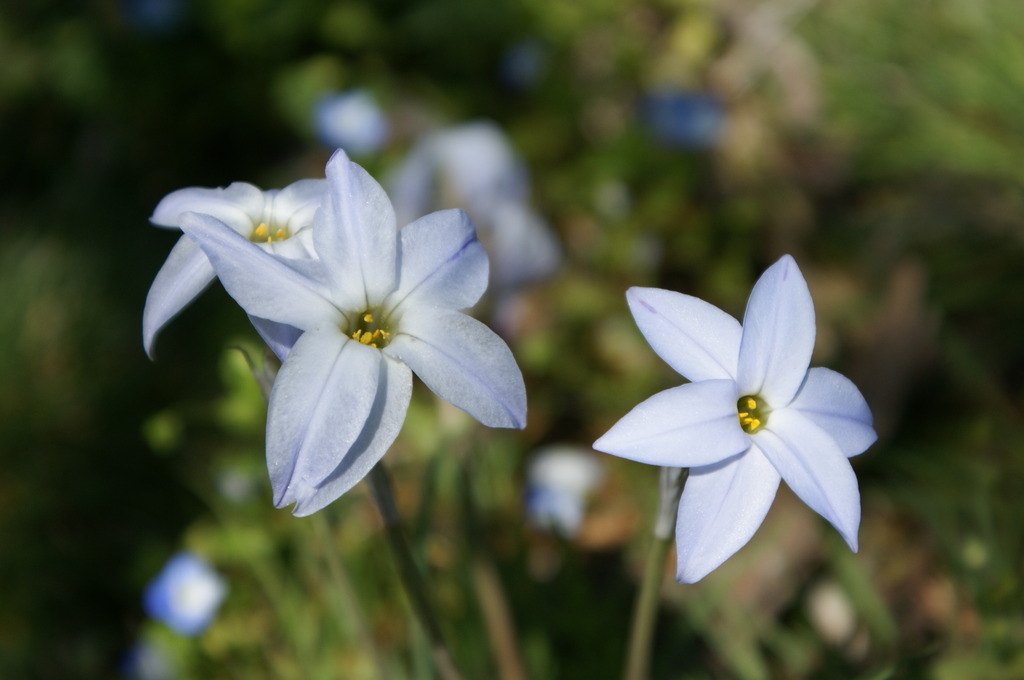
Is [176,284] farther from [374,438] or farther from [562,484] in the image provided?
[562,484]

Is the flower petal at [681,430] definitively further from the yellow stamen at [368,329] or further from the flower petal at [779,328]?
the yellow stamen at [368,329]

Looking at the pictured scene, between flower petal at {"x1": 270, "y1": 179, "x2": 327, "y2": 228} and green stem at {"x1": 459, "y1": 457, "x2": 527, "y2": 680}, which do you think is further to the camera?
green stem at {"x1": 459, "y1": 457, "x2": 527, "y2": 680}

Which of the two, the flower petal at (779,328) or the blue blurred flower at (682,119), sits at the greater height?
the flower petal at (779,328)

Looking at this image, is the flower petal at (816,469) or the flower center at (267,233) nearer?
the flower petal at (816,469)

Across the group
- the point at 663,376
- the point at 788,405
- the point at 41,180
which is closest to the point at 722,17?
the point at 663,376

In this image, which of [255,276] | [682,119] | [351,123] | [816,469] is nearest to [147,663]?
[255,276]

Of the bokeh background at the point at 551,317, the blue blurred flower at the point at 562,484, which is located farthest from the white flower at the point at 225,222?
the blue blurred flower at the point at 562,484

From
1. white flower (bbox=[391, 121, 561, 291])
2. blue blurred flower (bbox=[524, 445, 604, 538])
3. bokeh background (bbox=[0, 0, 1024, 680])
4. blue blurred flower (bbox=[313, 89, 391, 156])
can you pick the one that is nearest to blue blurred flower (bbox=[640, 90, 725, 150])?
bokeh background (bbox=[0, 0, 1024, 680])

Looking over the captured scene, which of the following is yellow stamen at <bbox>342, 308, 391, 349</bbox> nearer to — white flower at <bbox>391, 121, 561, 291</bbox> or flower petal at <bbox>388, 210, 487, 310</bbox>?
flower petal at <bbox>388, 210, 487, 310</bbox>
